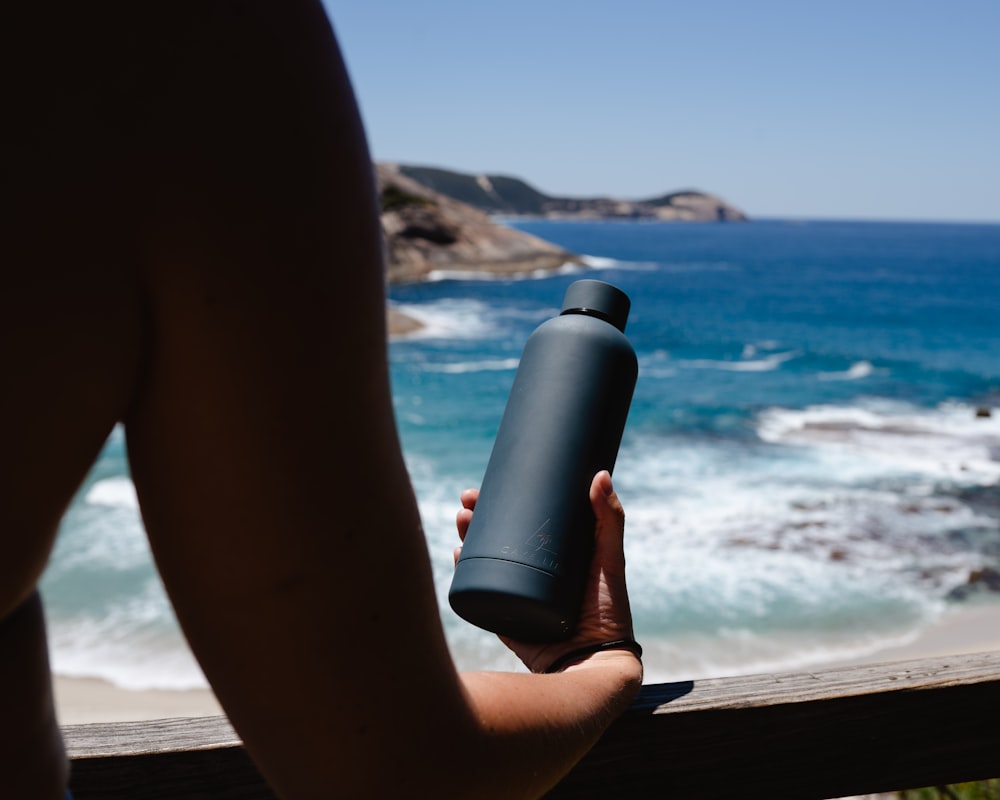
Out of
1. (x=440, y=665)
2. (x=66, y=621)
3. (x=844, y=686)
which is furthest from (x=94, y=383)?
(x=66, y=621)

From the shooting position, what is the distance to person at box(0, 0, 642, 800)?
44 centimetres

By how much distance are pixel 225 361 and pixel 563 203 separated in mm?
166235

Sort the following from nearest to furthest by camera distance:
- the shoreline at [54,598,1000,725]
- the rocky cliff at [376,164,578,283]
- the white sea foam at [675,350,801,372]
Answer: the shoreline at [54,598,1000,725] < the white sea foam at [675,350,801,372] < the rocky cliff at [376,164,578,283]

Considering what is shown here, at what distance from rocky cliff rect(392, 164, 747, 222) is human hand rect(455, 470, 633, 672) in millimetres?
131238

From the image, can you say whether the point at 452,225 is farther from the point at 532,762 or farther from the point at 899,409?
the point at 532,762

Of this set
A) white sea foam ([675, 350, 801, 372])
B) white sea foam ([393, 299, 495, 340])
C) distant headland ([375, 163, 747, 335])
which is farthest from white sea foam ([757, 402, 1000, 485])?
distant headland ([375, 163, 747, 335])

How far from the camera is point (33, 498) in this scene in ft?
1.52

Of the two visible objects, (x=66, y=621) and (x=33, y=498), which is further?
(x=66, y=621)

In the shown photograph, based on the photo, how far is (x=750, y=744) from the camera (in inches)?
50.6

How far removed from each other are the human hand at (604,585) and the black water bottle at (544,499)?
1cm

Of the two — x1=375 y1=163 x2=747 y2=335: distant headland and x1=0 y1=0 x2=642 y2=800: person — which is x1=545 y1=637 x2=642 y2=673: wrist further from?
x1=375 y1=163 x2=747 y2=335: distant headland

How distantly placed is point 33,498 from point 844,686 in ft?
3.83

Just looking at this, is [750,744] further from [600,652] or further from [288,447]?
[288,447]

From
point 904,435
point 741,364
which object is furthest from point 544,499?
point 741,364
